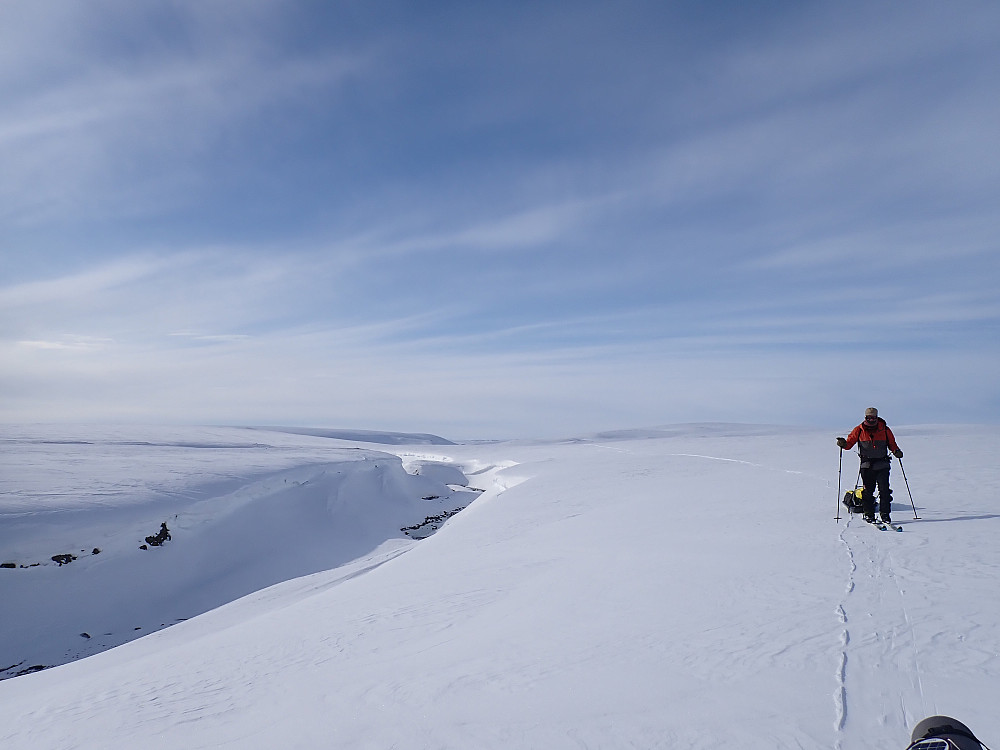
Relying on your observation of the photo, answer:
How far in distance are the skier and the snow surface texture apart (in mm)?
486

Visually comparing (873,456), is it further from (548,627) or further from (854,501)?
(548,627)

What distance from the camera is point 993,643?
4.05 m

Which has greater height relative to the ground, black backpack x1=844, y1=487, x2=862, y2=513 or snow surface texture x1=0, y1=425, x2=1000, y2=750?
black backpack x1=844, y1=487, x2=862, y2=513

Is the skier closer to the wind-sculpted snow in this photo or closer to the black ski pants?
→ the black ski pants

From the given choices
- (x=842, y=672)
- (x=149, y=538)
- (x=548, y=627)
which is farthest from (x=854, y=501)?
(x=149, y=538)

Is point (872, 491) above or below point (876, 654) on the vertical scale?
above

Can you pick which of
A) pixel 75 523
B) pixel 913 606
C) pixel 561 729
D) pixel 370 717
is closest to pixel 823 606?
pixel 913 606

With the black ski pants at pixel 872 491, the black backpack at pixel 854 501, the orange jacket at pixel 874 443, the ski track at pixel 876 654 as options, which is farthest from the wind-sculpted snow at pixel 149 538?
the orange jacket at pixel 874 443

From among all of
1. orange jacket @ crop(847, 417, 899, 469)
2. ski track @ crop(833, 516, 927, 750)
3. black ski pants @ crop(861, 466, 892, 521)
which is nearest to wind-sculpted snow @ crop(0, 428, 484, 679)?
ski track @ crop(833, 516, 927, 750)

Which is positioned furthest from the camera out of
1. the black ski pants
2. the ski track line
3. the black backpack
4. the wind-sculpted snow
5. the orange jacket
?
the wind-sculpted snow

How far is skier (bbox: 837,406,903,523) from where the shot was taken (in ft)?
28.0

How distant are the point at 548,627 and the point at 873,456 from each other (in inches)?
259

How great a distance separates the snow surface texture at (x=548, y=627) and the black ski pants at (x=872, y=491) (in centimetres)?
41

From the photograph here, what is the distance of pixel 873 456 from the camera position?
8.80 meters
